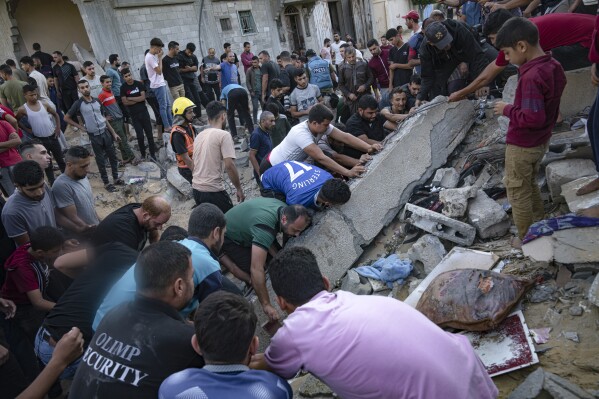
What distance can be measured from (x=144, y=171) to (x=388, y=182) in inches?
239

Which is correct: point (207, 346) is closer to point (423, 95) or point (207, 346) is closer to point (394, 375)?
point (394, 375)

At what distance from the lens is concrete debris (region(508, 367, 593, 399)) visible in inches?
83.2

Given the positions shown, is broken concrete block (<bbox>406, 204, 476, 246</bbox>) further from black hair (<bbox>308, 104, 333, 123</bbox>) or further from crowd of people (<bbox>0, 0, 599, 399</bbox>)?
black hair (<bbox>308, 104, 333, 123</bbox>)

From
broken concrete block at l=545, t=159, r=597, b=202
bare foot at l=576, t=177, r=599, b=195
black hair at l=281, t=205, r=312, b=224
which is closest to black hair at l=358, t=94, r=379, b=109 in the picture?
broken concrete block at l=545, t=159, r=597, b=202

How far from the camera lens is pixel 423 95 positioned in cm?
538

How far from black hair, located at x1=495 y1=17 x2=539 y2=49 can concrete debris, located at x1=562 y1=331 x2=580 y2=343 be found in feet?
6.34

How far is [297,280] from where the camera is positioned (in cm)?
205

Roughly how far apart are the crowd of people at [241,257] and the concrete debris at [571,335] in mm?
970

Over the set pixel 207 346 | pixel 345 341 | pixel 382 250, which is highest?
pixel 207 346

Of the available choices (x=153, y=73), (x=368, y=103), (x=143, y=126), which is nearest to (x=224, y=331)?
(x=368, y=103)

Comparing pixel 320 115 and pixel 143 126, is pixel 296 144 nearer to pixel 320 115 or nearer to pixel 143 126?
pixel 320 115

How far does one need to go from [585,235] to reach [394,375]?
1.93 m

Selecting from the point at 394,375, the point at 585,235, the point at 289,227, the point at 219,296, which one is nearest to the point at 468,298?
the point at 585,235

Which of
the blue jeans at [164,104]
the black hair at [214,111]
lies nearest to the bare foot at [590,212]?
the black hair at [214,111]
